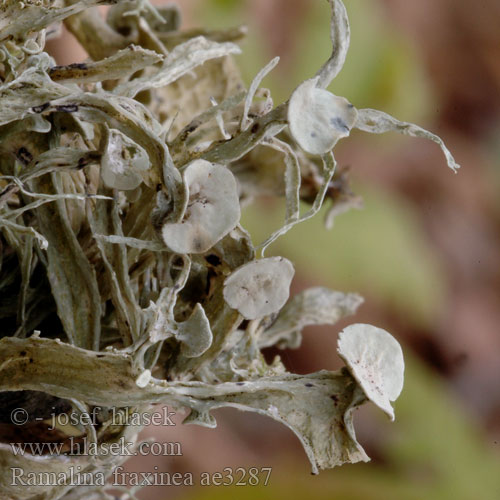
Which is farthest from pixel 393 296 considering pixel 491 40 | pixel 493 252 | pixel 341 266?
pixel 491 40

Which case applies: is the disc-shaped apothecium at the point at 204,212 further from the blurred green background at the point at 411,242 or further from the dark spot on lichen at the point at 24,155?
the blurred green background at the point at 411,242

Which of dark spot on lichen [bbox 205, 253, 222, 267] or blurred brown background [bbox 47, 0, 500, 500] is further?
blurred brown background [bbox 47, 0, 500, 500]

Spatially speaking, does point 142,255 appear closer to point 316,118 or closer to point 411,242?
point 316,118

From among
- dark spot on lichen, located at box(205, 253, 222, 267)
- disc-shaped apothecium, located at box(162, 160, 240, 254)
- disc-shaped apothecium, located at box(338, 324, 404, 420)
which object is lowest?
disc-shaped apothecium, located at box(338, 324, 404, 420)

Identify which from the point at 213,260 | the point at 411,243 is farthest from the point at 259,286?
the point at 411,243

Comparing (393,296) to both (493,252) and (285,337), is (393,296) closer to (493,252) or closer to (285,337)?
(493,252)

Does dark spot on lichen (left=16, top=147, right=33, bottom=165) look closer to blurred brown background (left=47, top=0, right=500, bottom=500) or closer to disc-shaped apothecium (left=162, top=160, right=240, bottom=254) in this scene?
disc-shaped apothecium (left=162, top=160, right=240, bottom=254)

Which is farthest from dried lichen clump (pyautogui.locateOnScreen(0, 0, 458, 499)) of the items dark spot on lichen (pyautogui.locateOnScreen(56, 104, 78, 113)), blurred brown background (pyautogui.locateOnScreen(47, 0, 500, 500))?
blurred brown background (pyautogui.locateOnScreen(47, 0, 500, 500))
